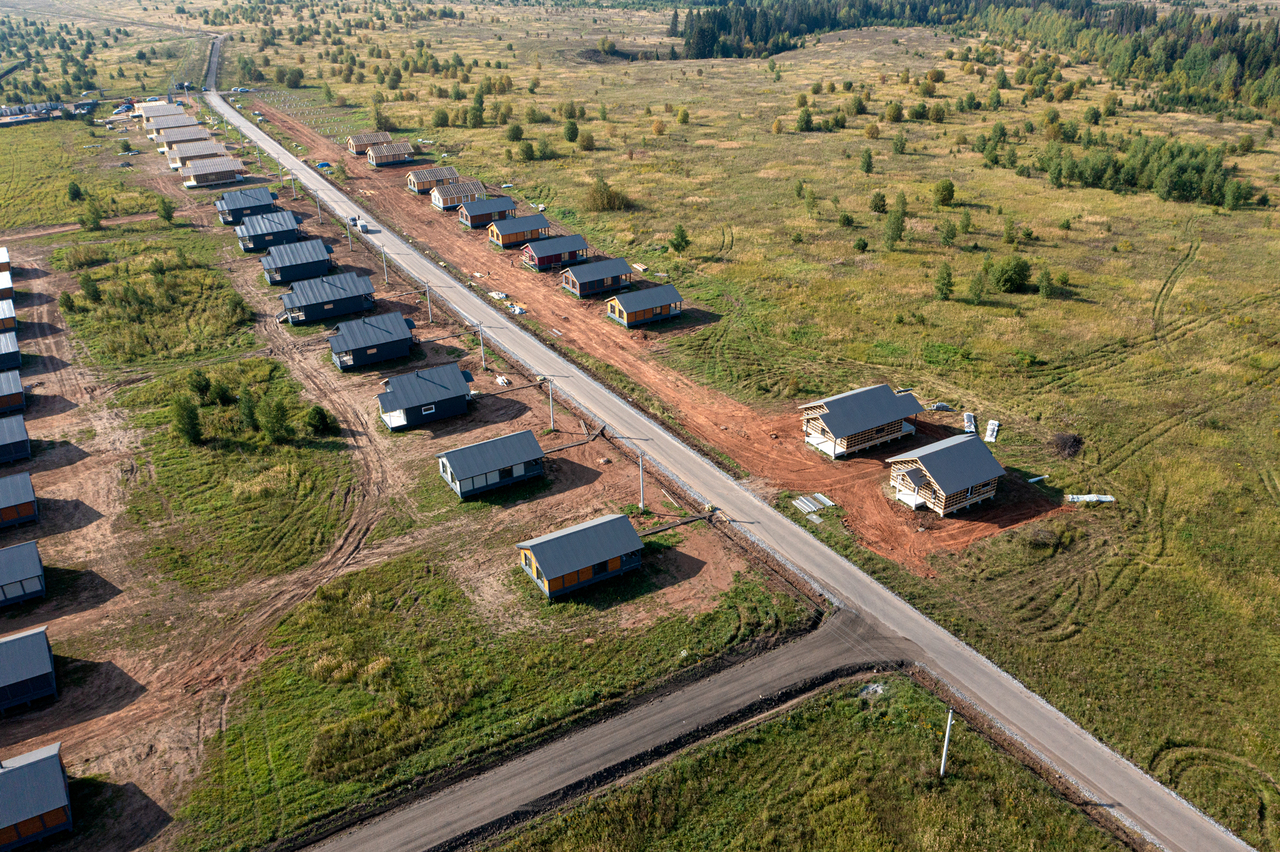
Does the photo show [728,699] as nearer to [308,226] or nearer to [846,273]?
[846,273]

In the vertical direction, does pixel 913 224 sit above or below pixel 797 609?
above

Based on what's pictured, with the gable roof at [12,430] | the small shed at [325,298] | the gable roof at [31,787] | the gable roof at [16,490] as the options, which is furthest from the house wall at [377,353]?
the gable roof at [31,787]

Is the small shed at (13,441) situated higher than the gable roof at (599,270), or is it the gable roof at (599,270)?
the gable roof at (599,270)

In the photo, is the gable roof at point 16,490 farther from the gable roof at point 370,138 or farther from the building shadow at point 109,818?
the gable roof at point 370,138

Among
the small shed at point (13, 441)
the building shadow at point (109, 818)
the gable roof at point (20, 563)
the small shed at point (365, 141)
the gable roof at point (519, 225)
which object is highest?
the small shed at point (365, 141)

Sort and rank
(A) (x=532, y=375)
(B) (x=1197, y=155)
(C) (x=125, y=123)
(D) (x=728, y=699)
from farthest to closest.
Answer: (C) (x=125, y=123) → (B) (x=1197, y=155) → (A) (x=532, y=375) → (D) (x=728, y=699)

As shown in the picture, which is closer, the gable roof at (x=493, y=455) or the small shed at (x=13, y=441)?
the gable roof at (x=493, y=455)

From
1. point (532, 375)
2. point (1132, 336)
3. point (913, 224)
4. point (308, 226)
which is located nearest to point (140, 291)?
point (308, 226)

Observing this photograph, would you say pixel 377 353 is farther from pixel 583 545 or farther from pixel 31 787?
pixel 31 787
